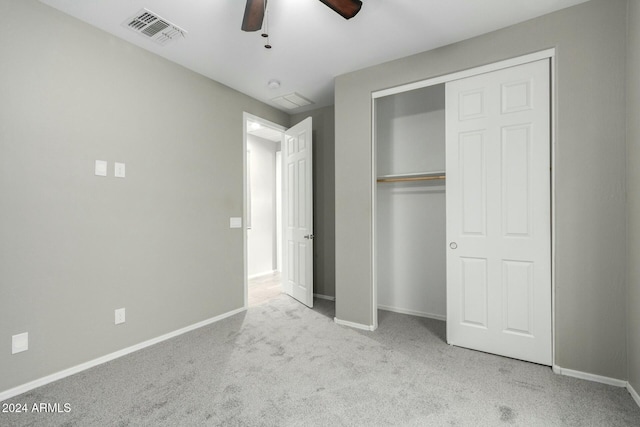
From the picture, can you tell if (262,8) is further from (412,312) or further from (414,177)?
(412,312)

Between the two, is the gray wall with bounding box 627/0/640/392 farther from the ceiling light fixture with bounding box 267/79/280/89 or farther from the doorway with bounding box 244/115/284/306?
the doorway with bounding box 244/115/284/306

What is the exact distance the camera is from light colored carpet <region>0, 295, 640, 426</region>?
1.78 meters

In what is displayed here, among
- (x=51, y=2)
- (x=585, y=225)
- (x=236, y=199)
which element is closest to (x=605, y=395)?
(x=585, y=225)

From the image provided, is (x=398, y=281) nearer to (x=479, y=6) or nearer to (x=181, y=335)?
(x=181, y=335)

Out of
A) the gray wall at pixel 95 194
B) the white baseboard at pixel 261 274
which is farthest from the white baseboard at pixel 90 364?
the white baseboard at pixel 261 274

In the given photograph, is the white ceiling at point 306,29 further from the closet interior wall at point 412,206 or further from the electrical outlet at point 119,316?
the electrical outlet at point 119,316

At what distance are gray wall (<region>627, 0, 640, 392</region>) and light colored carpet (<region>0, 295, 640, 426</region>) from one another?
32 centimetres

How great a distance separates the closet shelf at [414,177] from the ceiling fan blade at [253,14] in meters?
2.07

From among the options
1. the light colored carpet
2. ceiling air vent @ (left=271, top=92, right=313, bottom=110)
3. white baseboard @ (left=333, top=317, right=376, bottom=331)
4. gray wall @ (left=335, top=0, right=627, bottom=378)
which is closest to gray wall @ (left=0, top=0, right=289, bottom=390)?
the light colored carpet

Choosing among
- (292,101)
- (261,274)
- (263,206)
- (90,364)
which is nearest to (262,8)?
(292,101)

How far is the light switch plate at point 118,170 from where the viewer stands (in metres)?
2.58

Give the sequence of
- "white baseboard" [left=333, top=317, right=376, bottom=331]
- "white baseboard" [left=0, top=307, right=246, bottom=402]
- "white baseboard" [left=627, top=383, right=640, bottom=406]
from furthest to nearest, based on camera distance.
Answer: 1. "white baseboard" [left=333, top=317, right=376, bottom=331]
2. "white baseboard" [left=0, top=307, right=246, bottom=402]
3. "white baseboard" [left=627, top=383, right=640, bottom=406]

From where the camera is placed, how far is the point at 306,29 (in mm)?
2480

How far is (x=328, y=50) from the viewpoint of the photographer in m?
2.81
